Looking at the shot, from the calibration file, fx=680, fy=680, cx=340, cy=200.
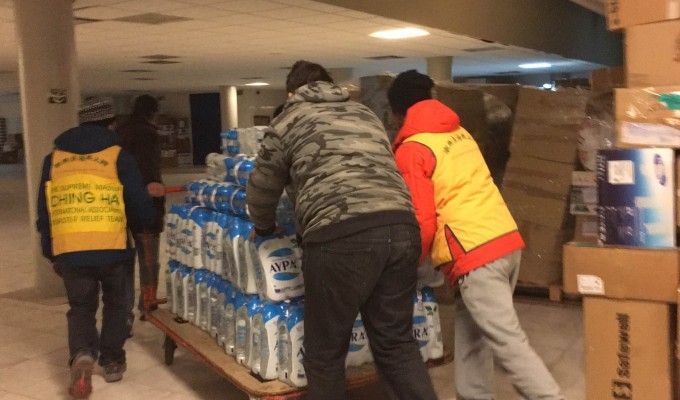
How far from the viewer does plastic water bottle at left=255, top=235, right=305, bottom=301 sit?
2.60 meters

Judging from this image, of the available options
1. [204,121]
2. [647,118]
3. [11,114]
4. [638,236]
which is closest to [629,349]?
[638,236]

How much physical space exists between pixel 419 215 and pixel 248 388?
2.99 feet

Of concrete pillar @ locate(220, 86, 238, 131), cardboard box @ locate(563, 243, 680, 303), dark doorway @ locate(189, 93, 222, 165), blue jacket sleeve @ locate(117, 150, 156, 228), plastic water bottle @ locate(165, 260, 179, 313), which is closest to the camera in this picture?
cardboard box @ locate(563, 243, 680, 303)

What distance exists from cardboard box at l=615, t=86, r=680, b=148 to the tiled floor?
4.22ft

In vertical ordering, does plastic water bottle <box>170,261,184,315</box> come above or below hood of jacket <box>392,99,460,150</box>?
below

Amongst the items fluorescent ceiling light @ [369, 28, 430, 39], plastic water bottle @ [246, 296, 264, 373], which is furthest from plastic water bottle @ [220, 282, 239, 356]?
fluorescent ceiling light @ [369, 28, 430, 39]

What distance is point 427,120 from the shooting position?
2.47 metres

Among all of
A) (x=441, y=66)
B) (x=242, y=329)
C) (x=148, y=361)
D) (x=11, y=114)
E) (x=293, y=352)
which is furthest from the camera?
(x=11, y=114)

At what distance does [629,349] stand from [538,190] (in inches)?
91.9

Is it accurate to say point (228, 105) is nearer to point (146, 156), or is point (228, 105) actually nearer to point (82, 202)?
point (146, 156)

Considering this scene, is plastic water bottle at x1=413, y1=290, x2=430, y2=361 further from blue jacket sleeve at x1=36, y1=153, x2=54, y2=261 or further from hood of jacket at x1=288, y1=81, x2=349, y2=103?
blue jacket sleeve at x1=36, y1=153, x2=54, y2=261

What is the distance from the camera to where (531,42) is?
962cm

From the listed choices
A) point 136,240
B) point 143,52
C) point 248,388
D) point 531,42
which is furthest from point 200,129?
point 248,388

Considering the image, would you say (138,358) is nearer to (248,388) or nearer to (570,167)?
(248,388)
